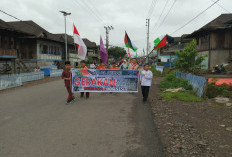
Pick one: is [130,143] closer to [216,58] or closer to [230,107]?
[230,107]

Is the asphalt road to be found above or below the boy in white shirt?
below

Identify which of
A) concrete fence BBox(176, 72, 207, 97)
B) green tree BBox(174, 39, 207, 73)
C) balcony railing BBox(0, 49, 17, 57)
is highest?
balcony railing BBox(0, 49, 17, 57)

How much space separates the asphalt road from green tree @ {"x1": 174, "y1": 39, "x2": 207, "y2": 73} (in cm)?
808

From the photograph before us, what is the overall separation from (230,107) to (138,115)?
11.3 ft

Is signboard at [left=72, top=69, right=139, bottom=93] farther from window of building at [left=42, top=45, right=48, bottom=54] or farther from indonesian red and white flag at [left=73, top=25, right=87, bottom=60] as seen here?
window of building at [left=42, top=45, right=48, bottom=54]

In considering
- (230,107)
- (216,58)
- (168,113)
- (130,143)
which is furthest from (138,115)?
(216,58)

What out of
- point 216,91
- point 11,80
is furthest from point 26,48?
point 216,91

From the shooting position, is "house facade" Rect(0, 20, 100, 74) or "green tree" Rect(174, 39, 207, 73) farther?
"house facade" Rect(0, 20, 100, 74)

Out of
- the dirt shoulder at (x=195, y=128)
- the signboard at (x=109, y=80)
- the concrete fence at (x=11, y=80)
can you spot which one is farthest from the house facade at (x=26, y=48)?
the dirt shoulder at (x=195, y=128)

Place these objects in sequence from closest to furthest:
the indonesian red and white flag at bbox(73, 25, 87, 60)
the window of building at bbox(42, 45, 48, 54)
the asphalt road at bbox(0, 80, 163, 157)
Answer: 1. the asphalt road at bbox(0, 80, 163, 157)
2. the indonesian red and white flag at bbox(73, 25, 87, 60)
3. the window of building at bbox(42, 45, 48, 54)

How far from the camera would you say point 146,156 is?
10.4 feet

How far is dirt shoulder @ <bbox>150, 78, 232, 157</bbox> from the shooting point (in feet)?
11.2

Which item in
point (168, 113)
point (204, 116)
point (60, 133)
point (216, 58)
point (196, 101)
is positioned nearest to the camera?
point (60, 133)

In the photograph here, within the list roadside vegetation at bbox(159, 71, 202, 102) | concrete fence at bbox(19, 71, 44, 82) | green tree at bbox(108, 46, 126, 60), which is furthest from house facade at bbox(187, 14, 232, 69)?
green tree at bbox(108, 46, 126, 60)
